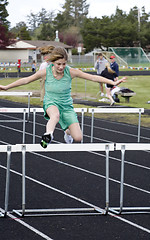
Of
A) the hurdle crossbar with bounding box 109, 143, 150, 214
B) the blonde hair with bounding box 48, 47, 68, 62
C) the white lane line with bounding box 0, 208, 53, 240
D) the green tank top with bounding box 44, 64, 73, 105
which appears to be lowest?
the white lane line with bounding box 0, 208, 53, 240

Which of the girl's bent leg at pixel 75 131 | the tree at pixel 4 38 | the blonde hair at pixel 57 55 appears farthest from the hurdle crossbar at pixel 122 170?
the tree at pixel 4 38

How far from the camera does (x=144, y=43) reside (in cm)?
7312

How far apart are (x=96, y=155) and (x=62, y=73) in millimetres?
3430

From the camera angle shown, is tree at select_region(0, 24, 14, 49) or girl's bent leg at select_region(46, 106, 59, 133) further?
tree at select_region(0, 24, 14, 49)

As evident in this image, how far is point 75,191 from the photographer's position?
21.3 feet

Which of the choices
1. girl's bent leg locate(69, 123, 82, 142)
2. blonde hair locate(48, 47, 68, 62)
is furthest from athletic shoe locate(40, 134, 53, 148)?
blonde hair locate(48, 47, 68, 62)

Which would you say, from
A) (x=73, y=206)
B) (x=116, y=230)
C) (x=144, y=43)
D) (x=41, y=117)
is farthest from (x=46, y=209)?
(x=144, y=43)

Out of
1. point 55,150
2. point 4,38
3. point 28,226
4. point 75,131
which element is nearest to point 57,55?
point 75,131

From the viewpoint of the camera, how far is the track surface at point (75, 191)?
4.98 metres

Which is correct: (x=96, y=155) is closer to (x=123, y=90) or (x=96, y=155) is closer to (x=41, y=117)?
A: (x=41, y=117)

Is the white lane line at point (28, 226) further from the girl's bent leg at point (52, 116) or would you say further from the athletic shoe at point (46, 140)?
the girl's bent leg at point (52, 116)

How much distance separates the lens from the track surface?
4980 millimetres

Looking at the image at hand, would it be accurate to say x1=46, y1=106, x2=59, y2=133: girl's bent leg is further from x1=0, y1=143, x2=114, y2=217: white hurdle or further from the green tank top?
x1=0, y1=143, x2=114, y2=217: white hurdle

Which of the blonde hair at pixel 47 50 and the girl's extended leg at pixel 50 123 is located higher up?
the blonde hair at pixel 47 50
